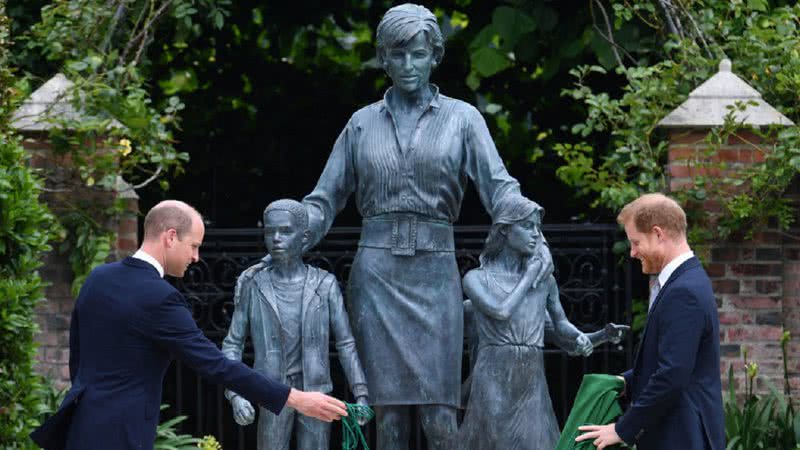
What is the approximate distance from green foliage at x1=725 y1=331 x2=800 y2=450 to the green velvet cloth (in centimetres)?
248

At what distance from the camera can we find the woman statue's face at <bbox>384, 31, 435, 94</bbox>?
6.25m

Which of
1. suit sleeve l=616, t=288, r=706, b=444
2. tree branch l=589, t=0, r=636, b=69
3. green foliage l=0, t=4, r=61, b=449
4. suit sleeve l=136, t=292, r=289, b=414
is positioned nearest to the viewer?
suit sleeve l=616, t=288, r=706, b=444

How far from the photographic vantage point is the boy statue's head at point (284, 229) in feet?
20.3

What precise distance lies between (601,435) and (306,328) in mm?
1386

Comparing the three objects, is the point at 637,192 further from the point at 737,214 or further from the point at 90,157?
the point at 90,157

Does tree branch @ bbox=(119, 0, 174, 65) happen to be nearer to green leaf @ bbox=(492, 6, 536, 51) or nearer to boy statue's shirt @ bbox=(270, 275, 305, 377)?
Answer: green leaf @ bbox=(492, 6, 536, 51)

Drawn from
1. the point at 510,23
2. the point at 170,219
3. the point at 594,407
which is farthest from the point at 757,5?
the point at 170,219

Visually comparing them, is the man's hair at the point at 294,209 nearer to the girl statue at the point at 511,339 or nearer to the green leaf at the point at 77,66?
the girl statue at the point at 511,339

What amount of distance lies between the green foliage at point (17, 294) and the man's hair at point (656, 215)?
10.1ft

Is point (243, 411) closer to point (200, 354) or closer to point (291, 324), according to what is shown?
point (291, 324)

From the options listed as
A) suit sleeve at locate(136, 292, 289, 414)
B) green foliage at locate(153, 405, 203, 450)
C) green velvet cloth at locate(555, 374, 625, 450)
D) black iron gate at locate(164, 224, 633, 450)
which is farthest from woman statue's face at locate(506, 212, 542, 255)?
green foliage at locate(153, 405, 203, 450)

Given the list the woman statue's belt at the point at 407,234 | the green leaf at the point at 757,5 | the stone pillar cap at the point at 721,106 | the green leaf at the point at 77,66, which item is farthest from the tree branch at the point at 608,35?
the woman statue's belt at the point at 407,234

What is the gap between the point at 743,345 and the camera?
840 cm

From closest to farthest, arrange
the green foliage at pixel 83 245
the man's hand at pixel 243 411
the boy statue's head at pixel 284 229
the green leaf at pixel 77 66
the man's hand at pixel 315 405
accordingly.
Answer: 1. the man's hand at pixel 315 405
2. the man's hand at pixel 243 411
3. the boy statue's head at pixel 284 229
4. the green foliage at pixel 83 245
5. the green leaf at pixel 77 66
